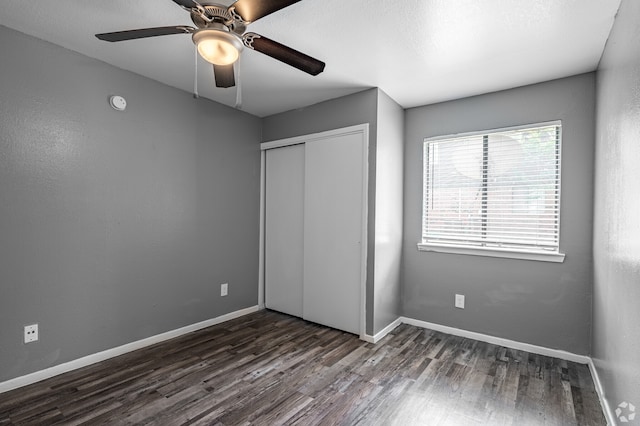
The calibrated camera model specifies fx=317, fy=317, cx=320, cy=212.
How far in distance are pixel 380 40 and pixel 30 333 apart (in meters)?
3.14

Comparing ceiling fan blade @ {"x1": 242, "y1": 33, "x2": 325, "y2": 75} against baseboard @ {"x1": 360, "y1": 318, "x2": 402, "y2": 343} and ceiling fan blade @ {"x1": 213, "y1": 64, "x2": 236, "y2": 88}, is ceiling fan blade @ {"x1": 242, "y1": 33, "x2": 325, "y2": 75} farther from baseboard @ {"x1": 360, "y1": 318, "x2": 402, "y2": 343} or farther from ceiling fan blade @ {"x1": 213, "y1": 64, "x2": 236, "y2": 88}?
baseboard @ {"x1": 360, "y1": 318, "x2": 402, "y2": 343}

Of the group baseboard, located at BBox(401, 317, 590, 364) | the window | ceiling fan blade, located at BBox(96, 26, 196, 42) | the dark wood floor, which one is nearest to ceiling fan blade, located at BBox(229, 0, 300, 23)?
ceiling fan blade, located at BBox(96, 26, 196, 42)

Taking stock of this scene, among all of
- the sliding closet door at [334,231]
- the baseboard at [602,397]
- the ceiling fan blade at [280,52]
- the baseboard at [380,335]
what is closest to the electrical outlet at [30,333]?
the sliding closet door at [334,231]

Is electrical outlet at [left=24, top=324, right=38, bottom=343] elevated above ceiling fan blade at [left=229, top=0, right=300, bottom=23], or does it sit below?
below

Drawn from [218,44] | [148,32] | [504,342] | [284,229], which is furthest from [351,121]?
[504,342]

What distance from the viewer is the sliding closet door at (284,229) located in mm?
3648

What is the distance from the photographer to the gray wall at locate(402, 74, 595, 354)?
8.53 feet

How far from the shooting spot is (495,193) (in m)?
3.01

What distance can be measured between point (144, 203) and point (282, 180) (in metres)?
1.51

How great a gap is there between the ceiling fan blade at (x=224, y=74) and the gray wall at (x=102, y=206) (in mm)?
1233

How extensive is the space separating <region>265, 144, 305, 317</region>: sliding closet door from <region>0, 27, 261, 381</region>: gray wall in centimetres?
46

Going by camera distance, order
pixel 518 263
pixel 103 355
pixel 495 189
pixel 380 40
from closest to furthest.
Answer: pixel 380 40
pixel 103 355
pixel 518 263
pixel 495 189

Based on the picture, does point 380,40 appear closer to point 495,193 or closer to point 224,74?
point 224,74

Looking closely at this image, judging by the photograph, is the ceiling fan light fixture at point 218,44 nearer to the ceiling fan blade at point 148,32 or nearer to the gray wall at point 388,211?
the ceiling fan blade at point 148,32
